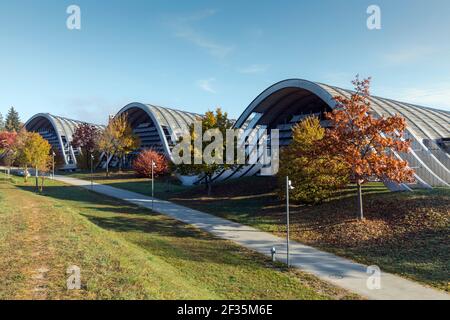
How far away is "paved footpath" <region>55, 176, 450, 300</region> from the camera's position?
31.1 feet

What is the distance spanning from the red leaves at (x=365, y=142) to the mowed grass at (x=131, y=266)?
760 cm

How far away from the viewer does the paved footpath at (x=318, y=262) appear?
9484mm

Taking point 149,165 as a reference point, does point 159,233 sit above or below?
below

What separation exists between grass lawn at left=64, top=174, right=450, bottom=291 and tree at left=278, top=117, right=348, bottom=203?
33.1 inches

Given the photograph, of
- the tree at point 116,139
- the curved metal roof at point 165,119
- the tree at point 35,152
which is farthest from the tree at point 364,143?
the tree at point 116,139

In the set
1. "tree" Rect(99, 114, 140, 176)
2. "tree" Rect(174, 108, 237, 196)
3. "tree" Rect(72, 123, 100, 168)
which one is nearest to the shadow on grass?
"tree" Rect(174, 108, 237, 196)

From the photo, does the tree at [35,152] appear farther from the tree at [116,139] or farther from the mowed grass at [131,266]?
the mowed grass at [131,266]

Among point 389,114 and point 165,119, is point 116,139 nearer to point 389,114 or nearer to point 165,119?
point 165,119

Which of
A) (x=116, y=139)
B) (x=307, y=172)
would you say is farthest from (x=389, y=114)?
(x=116, y=139)

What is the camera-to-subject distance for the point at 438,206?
16.5 meters

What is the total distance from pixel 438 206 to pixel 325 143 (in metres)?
6.28

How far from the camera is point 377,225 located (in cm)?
1611

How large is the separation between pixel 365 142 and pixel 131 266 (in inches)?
529
